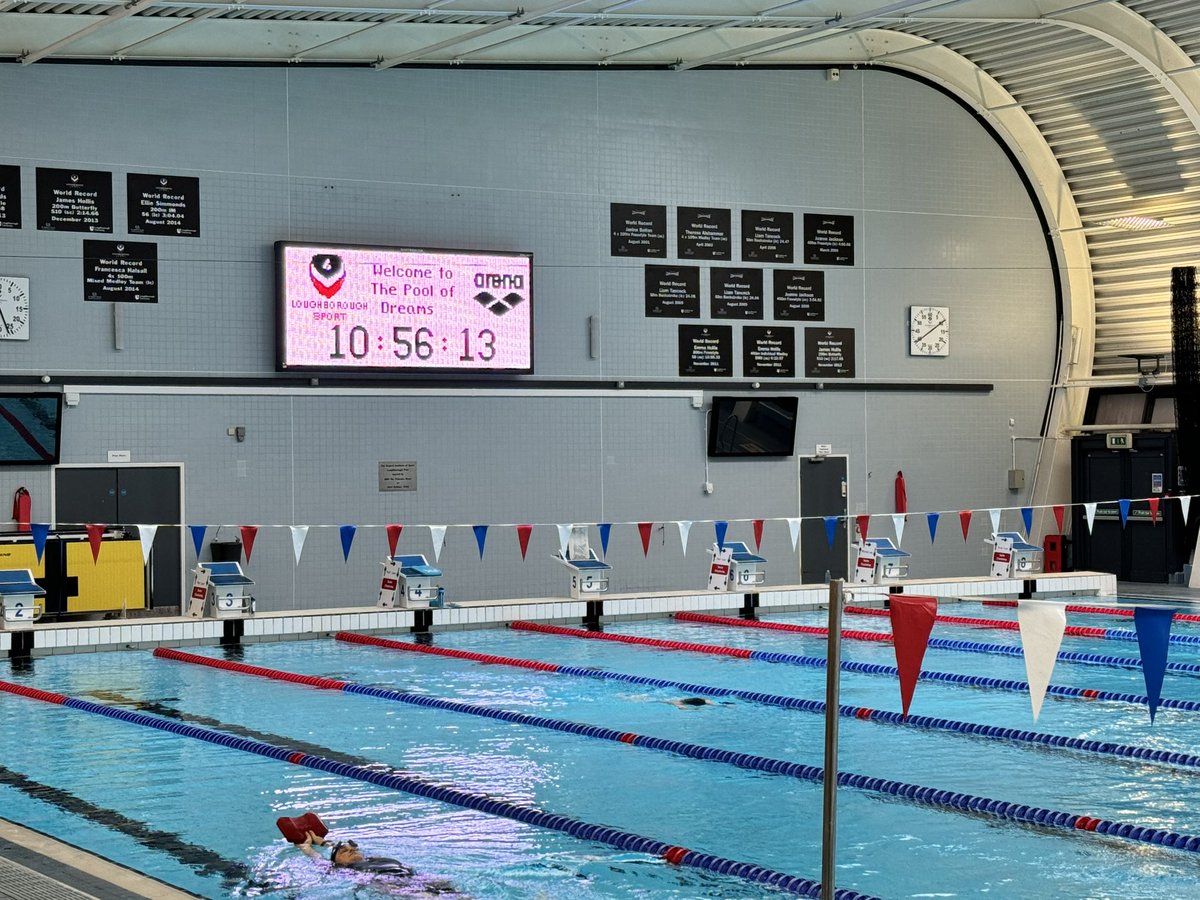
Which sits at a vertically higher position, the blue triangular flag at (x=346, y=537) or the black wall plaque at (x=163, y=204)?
the black wall plaque at (x=163, y=204)

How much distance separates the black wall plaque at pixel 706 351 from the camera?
63.4 ft

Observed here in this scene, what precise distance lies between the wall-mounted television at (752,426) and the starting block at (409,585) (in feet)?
15.2

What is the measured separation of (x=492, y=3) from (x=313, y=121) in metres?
2.93

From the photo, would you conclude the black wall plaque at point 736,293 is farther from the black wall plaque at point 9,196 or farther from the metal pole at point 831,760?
the metal pole at point 831,760

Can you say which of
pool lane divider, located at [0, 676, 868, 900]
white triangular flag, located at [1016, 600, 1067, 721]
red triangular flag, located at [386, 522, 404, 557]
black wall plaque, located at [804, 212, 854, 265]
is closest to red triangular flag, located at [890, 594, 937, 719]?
white triangular flag, located at [1016, 600, 1067, 721]

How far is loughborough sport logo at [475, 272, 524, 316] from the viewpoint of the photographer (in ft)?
57.6

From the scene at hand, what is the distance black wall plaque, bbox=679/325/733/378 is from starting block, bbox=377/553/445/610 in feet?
15.4

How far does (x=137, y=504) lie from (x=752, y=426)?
7679 millimetres

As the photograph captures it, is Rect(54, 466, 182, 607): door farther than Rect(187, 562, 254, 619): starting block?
Yes

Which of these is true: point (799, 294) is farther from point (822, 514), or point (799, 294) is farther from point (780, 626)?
point (780, 626)

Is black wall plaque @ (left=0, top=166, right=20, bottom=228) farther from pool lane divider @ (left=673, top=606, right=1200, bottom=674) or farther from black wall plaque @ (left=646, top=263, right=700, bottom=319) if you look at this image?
pool lane divider @ (left=673, top=606, right=1200, bottom=674)

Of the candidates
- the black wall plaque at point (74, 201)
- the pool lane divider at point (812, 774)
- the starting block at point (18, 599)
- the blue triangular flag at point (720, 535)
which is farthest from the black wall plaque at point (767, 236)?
the starting block at point (18, 599)

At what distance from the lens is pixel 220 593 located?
49.6ft

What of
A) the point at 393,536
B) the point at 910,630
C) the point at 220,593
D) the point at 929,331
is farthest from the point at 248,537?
the point at 910,630
